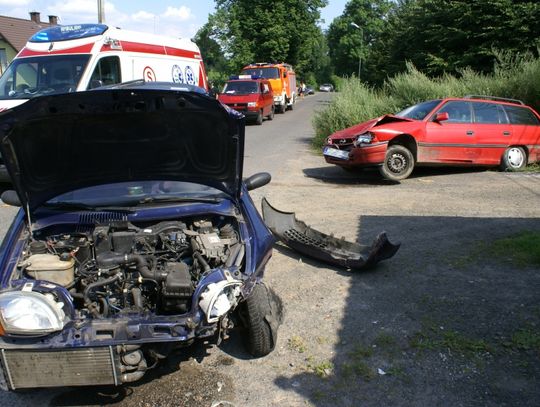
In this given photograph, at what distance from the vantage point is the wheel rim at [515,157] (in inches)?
436

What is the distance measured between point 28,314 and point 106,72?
9.21m

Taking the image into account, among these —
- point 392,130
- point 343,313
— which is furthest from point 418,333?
point 392,130

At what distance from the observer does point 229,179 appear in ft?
13.1

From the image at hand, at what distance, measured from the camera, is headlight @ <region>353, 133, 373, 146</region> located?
9.95 metres

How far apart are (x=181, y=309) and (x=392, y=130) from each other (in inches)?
299

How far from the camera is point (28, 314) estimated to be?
9.51 ft

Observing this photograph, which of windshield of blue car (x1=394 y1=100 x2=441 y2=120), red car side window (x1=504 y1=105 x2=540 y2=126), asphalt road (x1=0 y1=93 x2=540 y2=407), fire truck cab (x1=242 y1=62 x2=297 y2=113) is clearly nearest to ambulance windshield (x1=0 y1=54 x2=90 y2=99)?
asphalt road (x1=0 y1=93 x2=540 y2=407)

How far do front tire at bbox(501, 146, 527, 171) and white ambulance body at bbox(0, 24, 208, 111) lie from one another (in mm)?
8647

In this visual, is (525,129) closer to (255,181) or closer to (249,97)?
(255,181)

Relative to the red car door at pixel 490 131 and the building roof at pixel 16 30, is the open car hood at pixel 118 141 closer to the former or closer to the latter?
the red car door at pixel 490 131

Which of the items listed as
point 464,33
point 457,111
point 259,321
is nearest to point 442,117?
point 457,111

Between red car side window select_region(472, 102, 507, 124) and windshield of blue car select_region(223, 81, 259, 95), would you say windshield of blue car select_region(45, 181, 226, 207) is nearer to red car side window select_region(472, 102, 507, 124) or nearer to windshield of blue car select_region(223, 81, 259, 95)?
red car side window select_region(472, 102, 507, 124)

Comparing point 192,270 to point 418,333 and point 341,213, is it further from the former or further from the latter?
point 341,213

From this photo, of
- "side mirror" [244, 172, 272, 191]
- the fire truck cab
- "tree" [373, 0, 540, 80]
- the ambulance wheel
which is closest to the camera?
"side mirror" [244, 172, 272, 191]
